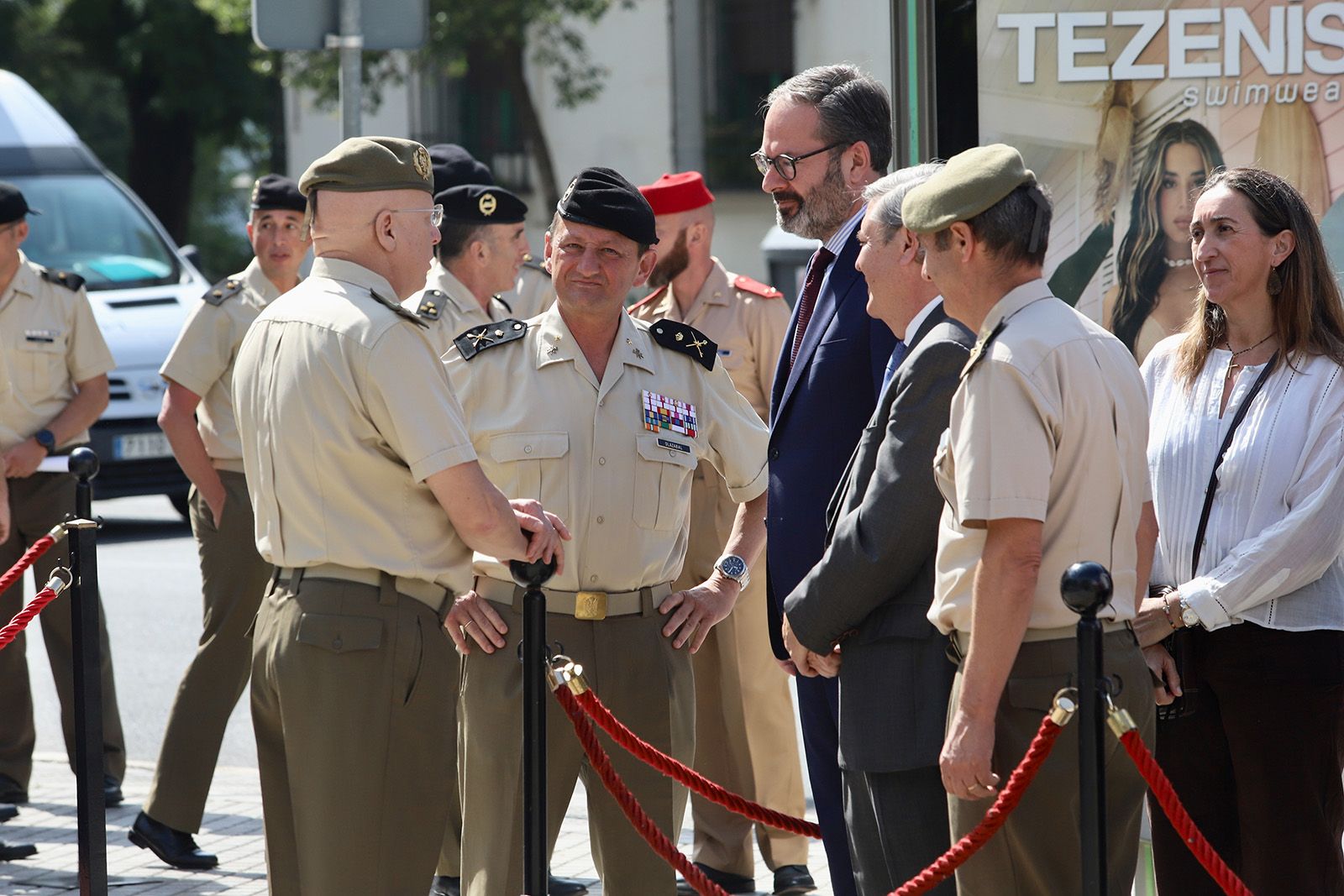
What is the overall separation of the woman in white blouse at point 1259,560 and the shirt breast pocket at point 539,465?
1.37 m

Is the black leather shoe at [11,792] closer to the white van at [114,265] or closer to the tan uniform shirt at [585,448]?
the tan uniform shirt at [585,448]

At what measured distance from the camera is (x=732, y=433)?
443 cm

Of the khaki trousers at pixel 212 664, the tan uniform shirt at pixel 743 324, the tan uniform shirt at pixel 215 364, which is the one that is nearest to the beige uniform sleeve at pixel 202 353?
the tan uniform shirt at pixel 215 364

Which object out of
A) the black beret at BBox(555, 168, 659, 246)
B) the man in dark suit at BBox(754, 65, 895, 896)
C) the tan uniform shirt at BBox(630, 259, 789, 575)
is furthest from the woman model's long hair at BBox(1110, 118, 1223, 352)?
the tan uniform shirt at BBox(630, 259, 789, 575)

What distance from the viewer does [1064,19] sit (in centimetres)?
464

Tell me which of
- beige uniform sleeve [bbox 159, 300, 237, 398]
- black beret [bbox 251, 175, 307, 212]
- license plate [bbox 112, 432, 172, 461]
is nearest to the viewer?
beige uniform sleeve [bbox 159, 300, 237, 398]

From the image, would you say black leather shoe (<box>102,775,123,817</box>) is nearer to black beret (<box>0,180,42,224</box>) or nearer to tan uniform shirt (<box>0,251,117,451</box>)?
tan uniform shirt (<box>0,251,117,451</box>)

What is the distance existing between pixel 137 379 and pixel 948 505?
987 cm

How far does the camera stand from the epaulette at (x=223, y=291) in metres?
6.08

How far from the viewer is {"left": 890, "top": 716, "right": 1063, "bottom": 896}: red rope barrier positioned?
302 cm

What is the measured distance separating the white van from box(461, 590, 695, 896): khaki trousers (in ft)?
28.4

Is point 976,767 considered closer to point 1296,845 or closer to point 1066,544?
point 1066,544

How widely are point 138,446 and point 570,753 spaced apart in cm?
888

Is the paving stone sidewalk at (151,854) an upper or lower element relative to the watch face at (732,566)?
lower
